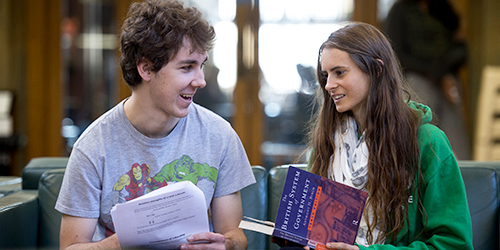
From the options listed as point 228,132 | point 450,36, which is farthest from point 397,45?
point 228,132

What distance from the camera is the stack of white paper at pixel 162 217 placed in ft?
3.86

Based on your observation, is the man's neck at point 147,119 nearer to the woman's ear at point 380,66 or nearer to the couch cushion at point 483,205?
the woman's ear at point 380,66

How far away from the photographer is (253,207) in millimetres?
1796

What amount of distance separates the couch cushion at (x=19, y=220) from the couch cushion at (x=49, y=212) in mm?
22

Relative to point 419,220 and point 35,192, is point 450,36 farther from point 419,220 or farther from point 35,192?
point 35,192

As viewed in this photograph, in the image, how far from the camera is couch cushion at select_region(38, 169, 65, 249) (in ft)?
5.75

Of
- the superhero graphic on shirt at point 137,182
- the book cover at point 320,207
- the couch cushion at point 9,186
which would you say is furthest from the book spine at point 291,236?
the couch cushion at point 9,186

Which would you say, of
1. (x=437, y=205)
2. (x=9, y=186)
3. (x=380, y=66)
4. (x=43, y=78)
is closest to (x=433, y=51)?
(x=380, y=66)

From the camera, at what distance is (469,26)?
423cm

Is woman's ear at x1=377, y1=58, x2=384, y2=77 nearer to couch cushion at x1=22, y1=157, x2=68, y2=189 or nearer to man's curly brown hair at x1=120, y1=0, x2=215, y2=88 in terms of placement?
man's curly brown hair at x1=120, y1=0, x2=215, y2=88

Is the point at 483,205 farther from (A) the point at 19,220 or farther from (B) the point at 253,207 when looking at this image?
(A) the point at 19,220

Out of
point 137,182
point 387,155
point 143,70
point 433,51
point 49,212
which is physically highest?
point 433,51

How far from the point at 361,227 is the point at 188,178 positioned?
0.60 metres

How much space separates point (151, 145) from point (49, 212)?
2.12 ft
